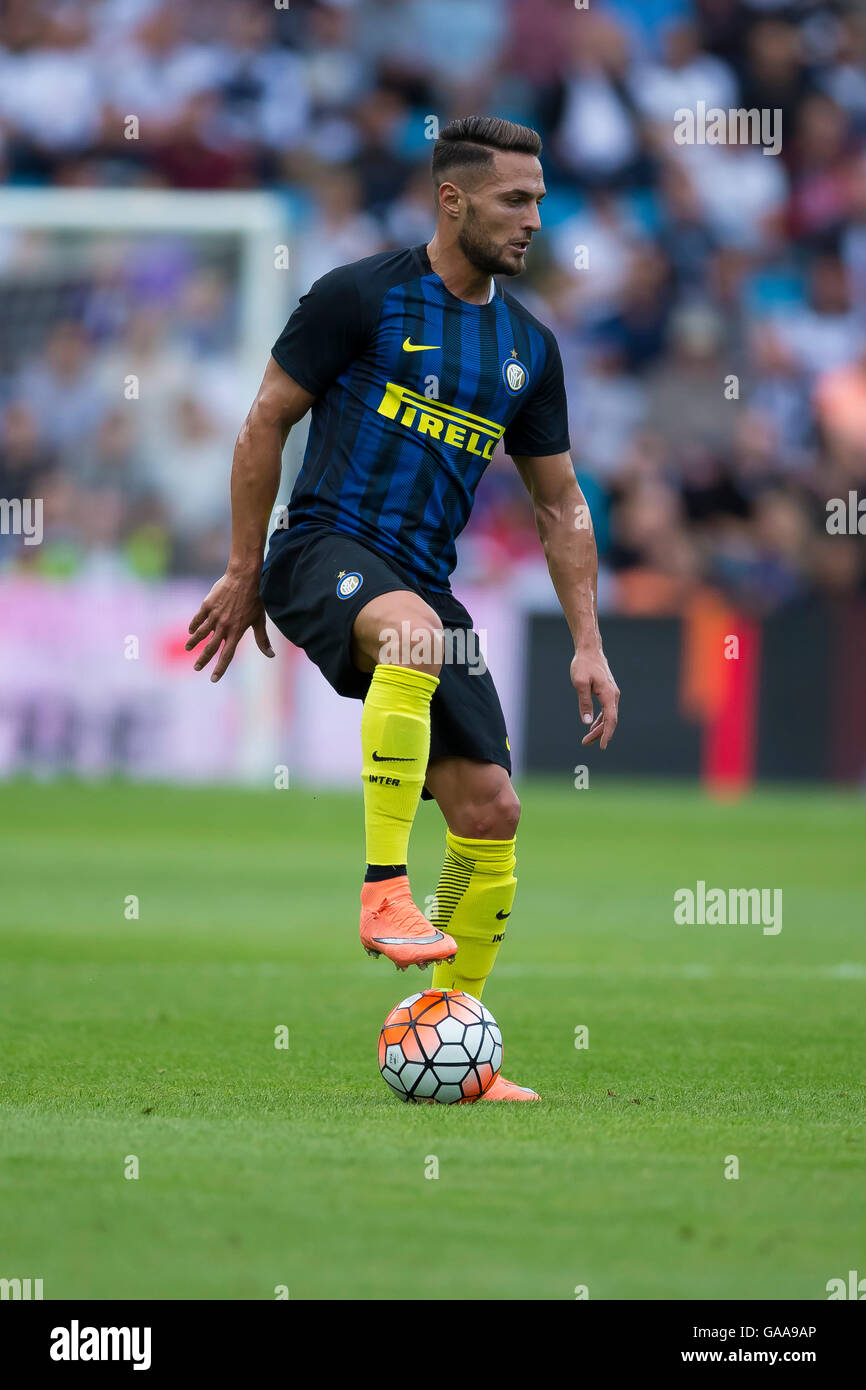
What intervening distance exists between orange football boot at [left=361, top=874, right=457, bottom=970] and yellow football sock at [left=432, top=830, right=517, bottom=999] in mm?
524

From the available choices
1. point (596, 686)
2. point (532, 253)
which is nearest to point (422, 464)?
point (596, 686)

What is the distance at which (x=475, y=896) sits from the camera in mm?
5188

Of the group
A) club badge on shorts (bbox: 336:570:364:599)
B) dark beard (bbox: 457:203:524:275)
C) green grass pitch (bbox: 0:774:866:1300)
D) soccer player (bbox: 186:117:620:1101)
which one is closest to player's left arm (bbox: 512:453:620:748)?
soccer player (bbox: 186:117:620:1101)

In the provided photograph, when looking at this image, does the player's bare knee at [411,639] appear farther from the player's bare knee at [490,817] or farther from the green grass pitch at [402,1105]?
the green grass pitch at [402,1105]

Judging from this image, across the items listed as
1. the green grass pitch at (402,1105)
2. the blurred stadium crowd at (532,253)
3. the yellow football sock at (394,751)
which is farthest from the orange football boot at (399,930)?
the blurred stadium crowd at (532,253)

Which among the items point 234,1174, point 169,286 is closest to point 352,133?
point 169,286

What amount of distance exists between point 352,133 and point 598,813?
24.4 ft

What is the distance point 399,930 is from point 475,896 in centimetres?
70

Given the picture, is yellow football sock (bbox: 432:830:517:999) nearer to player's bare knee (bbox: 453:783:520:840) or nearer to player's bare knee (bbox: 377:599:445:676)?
player's bare knee (bbox: 453:783:520:840)

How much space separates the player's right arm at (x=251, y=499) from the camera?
16.4ft

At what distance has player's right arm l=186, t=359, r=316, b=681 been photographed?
4.99 meters

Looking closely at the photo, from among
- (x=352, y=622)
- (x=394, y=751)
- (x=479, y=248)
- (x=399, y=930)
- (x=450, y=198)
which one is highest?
(x=450, y=198)

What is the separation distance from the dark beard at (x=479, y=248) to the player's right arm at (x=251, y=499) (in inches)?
21.5

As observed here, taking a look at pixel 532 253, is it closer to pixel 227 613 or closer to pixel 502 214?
pixel 502 214
